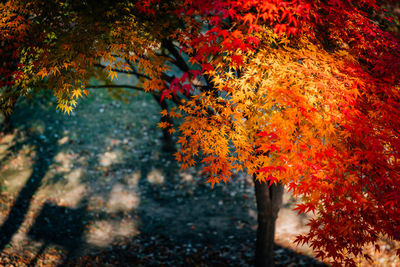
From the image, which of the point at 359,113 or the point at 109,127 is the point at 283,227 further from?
the point at 109,127

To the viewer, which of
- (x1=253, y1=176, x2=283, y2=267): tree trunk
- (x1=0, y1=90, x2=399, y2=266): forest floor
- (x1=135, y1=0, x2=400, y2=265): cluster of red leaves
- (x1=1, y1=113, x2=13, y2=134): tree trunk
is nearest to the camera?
(x1=135, y1=0, x2=400, y2=265): cluster of red leaves

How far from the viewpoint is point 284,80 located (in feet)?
12.2

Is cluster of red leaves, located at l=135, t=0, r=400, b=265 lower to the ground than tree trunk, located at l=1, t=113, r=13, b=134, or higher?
lower

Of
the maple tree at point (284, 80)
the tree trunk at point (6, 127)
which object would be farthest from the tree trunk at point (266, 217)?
the tree trunk at point (6, 127)

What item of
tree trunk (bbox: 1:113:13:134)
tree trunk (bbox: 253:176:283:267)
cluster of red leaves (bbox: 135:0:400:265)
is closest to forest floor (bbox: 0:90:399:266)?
tree trunk (bbox: 1:113:13:134)

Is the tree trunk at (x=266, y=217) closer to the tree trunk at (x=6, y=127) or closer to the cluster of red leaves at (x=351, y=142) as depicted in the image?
the cluster of red leaves at (x=351, y=142)

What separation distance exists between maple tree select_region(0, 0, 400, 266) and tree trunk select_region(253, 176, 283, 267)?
5.54 feet

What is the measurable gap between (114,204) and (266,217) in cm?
507

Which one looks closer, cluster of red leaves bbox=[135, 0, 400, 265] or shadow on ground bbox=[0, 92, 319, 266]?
cluster of red leaves bbox=[135, 0, 400, 265]

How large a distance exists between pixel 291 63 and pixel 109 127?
10019 millimetres

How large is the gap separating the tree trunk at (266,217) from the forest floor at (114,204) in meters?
0.68

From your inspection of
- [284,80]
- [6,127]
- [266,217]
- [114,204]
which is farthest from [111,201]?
[284,80]

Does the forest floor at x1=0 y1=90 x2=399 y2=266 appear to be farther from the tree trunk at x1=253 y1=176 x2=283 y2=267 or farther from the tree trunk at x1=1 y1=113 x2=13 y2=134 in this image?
the tree trunk at x1=253 y1=176 x2=283 y2=267

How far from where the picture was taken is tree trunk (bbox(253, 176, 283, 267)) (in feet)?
19.4
